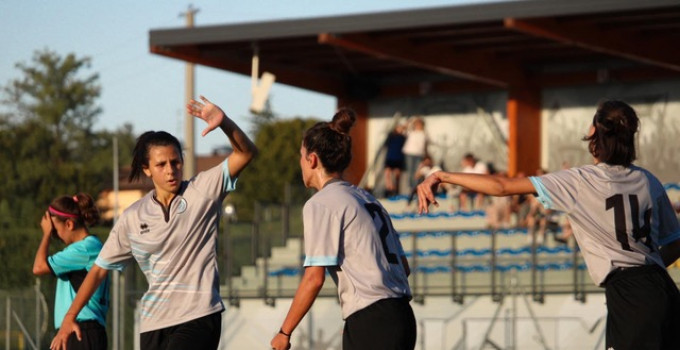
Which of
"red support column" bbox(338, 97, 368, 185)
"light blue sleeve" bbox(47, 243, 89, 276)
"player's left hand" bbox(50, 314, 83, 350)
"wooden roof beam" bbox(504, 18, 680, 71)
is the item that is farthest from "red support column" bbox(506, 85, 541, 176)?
"player's left hand" bbox(50, 314, 83, 350)

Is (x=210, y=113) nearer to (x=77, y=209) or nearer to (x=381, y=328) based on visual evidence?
(x=381, y=328)

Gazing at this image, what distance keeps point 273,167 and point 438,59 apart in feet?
149

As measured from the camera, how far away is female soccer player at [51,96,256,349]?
7.43 m

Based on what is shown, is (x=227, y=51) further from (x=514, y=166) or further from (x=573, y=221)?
(x=573, y=221)

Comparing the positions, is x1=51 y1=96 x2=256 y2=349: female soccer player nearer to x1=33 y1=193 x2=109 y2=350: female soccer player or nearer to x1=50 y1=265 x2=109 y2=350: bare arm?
x1=50 y1=265 x2=109 y2=350: bare arm

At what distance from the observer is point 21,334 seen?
14.7 meters

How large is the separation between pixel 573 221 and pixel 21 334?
9.42m

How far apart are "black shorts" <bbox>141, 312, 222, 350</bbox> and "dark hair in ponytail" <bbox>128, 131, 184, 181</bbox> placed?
91 cm

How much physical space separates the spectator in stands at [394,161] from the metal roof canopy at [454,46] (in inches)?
56.9

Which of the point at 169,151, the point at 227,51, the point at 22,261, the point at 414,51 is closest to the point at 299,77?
the point at 227,51

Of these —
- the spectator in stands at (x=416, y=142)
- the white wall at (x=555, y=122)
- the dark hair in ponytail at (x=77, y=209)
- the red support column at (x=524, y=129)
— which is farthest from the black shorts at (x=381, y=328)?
the red support column at (x=524, y=129)

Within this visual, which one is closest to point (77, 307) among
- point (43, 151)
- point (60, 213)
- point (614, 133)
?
point (60, 213)

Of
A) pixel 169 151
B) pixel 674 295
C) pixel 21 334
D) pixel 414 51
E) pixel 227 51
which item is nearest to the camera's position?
pixel 674 295

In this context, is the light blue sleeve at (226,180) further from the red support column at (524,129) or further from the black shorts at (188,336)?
the red support column at (524,129)
